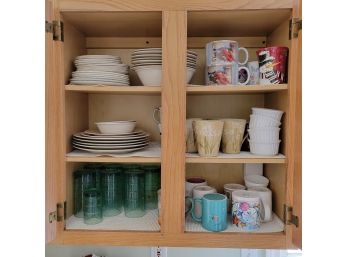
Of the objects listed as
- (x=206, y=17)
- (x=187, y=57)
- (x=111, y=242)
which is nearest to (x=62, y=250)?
(x=111, y=242)

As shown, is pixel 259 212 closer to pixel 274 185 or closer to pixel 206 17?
pixel 274 185

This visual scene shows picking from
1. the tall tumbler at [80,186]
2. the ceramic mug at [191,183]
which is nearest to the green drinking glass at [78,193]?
the tall tumbler at [80,186]

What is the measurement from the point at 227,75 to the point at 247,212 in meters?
0.43

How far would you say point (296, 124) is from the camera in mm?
796

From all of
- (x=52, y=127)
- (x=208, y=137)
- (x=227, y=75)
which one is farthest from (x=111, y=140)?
(x=227, y=75)

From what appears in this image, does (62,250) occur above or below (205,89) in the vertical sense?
below

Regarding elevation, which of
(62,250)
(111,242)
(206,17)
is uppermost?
(206,17)

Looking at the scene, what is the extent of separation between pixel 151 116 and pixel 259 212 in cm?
54

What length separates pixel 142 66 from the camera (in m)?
0.90

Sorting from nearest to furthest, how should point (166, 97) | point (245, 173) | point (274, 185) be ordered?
point (166, 97) < point (274, 185) < point (245, 173)

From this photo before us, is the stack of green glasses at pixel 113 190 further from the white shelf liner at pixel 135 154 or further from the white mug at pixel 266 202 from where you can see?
the white mug at pixel 266 202

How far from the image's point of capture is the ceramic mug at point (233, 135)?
90cm

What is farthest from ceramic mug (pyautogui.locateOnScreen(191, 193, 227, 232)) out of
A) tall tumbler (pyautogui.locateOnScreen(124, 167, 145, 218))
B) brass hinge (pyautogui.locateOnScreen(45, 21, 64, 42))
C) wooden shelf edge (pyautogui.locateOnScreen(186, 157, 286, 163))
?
brass hinge (pyautogui.locateOnScreen(45, 21, 64, 42))

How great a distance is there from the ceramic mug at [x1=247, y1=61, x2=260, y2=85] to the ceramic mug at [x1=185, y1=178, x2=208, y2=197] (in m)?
0.40
